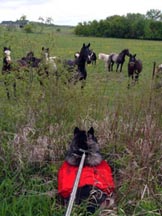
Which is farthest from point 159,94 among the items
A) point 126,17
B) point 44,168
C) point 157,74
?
point 126,17

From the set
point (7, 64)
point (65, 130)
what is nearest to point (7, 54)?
point (7, 64)

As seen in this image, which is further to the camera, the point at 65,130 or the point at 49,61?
the point at 49,61

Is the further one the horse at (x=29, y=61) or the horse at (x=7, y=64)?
the horse at (x=29, y=61)

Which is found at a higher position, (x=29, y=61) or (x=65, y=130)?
(x=29, y=61)

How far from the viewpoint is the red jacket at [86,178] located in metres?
3.88

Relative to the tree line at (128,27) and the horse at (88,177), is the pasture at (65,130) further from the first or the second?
the tree line at (128,27)

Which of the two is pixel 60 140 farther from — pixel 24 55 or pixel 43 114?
pixel 24 55

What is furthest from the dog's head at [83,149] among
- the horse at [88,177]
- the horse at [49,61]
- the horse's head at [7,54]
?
the horse's head at [7,54]

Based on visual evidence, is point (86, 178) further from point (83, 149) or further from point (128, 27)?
point (128, 27)

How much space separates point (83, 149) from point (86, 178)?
397 millimetres

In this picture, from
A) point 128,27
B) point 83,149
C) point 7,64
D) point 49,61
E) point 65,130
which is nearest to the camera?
point 83,149

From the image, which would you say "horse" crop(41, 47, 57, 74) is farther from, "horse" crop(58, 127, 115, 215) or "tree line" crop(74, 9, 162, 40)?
"tree line" crop(74, 9, 162, 40)

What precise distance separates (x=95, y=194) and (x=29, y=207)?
64 centimetres

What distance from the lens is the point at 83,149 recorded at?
13.9 ft
